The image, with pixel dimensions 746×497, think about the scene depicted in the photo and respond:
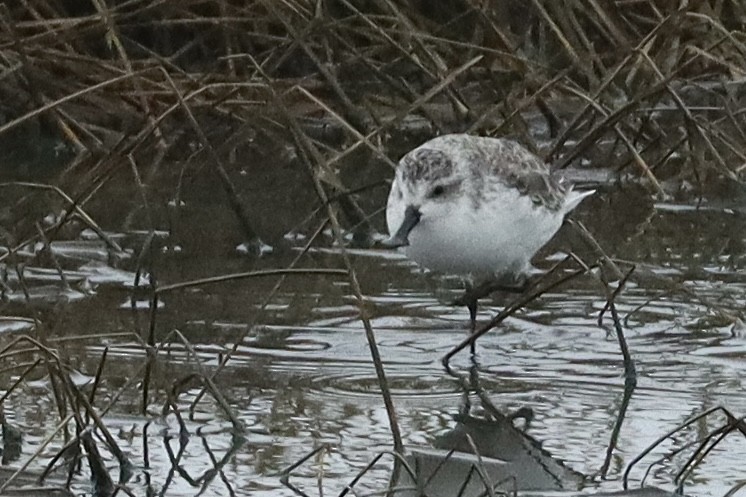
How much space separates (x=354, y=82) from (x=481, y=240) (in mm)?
3508

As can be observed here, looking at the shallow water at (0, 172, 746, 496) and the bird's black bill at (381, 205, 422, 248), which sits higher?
the bird's black bill at (381, 205, 422, 248)

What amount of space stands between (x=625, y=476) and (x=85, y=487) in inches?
52.6

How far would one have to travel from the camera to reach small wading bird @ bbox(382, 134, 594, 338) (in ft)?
17.3

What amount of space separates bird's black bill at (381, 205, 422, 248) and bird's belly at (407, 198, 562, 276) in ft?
0.14

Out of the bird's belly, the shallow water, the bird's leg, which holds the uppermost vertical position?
the bird's belly

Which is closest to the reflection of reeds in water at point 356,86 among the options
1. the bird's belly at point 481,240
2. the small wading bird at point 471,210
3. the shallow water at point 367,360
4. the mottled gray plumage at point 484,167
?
the shallow water at point 367,360

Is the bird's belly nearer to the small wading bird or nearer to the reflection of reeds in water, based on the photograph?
the small wading bird

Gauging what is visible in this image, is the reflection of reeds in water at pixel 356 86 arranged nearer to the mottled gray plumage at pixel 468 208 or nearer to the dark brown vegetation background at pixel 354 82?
the dark brown vegetation background at pixel 354 82

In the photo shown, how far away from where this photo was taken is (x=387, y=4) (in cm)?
772

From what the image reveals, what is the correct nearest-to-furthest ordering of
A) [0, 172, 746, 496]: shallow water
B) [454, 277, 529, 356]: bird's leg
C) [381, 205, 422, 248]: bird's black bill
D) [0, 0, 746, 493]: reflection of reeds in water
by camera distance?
[0, 172, 746, 496]: shallow water → [381, 205, 422, 248]: bird's black bill → [454, 277, 529, 356]: bird's leg → [0, 0, 746, 493]: reflection of reeds in water

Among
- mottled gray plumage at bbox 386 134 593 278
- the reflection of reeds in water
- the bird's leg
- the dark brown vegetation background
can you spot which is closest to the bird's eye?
mottled gray plumage at bbox 386 134 593 278

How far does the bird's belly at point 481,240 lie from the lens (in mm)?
5285

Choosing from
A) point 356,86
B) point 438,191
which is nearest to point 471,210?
point 438,191

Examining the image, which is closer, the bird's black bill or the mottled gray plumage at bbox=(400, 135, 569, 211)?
the bird's black bill
